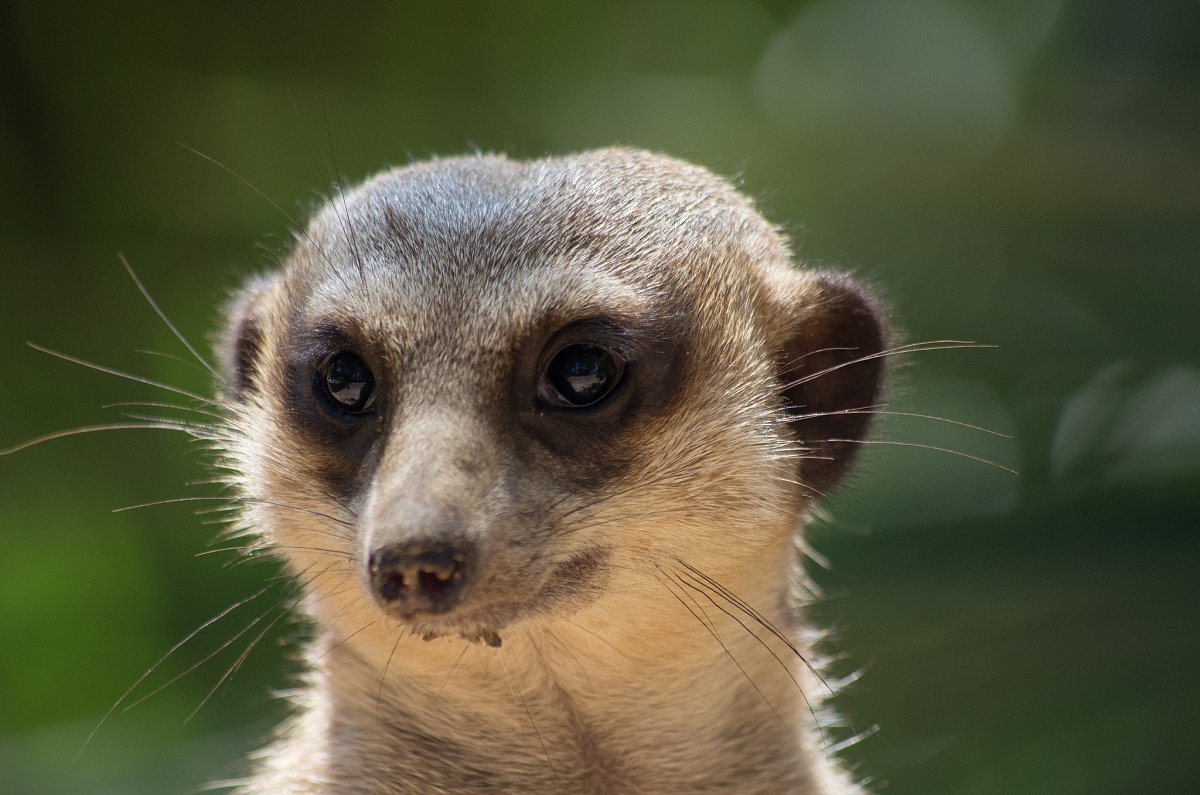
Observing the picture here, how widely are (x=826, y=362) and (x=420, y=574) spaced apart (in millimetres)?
814

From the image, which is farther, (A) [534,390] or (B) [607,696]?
(B) [607,696]

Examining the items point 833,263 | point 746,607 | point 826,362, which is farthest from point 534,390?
point 833,263

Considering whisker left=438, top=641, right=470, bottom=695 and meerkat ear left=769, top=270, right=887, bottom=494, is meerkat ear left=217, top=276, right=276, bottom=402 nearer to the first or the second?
whisker left=438, top=641, right=470, bottom=695

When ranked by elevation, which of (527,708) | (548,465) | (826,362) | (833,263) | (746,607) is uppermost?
(833,263)

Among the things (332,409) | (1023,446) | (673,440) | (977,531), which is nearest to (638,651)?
(673,440)

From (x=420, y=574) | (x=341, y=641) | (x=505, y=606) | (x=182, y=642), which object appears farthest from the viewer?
(x=341, y=641)

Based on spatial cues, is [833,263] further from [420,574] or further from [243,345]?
[420,574]

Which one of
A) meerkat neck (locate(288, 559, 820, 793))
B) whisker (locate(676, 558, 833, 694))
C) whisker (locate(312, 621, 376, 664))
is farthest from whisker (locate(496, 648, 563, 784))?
whisker (locate(676, 558, 833, 694))

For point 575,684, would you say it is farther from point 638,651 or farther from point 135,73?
point 135,73

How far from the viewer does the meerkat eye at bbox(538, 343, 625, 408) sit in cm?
151

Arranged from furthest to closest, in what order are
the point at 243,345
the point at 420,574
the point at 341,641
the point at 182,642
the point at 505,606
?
the point at 243,345
the point at 341,641
the point at 182,642
the point at 505,606
the point at 420,574

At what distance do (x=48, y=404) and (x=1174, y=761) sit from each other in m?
2.68

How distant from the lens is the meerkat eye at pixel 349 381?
1.57 meters

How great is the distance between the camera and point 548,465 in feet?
4.79
